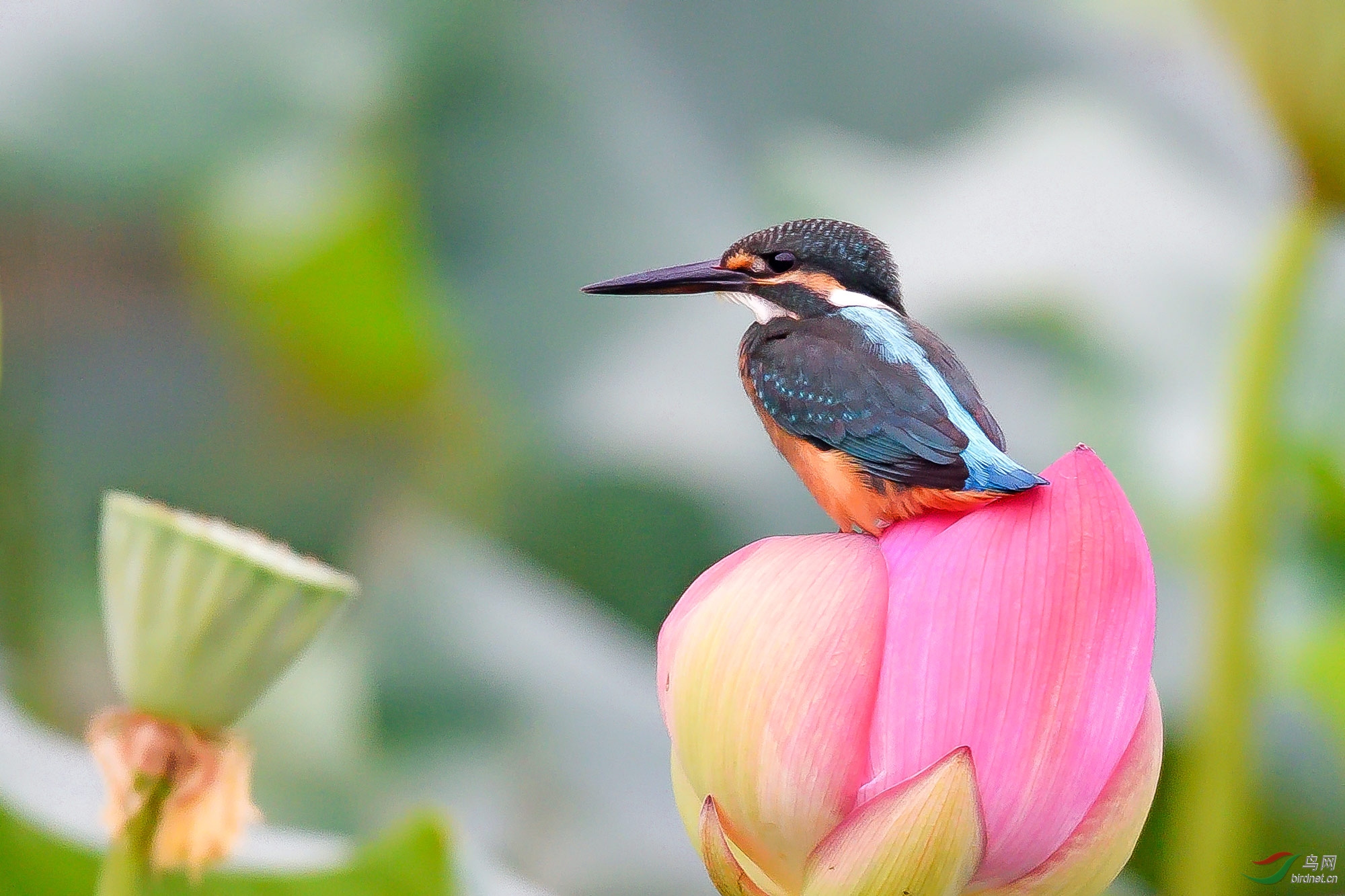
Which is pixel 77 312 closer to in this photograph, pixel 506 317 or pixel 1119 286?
pixel 506 317

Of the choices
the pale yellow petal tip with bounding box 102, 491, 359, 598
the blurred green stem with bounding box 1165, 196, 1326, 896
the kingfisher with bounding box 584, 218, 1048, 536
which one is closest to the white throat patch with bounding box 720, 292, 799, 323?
the kingfisher with bounding box 584, 218, 1048, 536

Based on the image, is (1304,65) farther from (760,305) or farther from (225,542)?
(225,542)

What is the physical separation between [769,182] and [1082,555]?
0.55 meters

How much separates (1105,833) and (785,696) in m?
0.05

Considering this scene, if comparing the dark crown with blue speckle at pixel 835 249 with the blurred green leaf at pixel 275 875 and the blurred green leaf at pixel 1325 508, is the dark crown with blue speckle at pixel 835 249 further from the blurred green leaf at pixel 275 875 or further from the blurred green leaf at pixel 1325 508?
the blurred green leaf at pixel 1325 508

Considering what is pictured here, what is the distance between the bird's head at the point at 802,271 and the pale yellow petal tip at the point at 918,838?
12 cm

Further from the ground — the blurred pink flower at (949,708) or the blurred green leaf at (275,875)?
the blurred pink flower at (949,708)

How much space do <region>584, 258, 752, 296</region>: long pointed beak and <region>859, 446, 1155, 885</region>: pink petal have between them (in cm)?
10

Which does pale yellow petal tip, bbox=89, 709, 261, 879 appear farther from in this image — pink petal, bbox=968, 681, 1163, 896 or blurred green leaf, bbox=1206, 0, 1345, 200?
blurred green leaf, bbox=1206, 0, 1345, 200

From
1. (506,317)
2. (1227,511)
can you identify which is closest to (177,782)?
(1227,511)

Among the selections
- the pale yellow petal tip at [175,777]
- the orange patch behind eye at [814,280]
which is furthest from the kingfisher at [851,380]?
the pale yellow petal tip at [175,777]

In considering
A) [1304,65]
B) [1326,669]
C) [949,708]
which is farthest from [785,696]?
[1326,669]

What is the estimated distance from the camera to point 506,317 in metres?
0.70

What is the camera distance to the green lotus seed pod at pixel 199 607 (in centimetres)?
20
